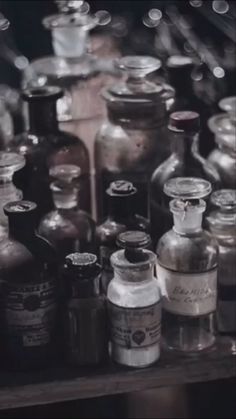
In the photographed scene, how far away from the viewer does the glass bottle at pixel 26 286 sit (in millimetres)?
841

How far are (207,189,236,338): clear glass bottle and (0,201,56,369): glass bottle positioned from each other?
176mm

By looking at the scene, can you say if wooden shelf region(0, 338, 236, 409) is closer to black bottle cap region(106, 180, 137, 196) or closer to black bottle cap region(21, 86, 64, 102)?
black bottle cap region(106, 180, 137, 196)

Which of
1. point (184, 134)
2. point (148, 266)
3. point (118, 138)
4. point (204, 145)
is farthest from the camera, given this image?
point (204, 145)

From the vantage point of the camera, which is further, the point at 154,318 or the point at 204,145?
the point at 204,145

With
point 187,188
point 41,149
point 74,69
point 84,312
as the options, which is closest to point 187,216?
point 187,188

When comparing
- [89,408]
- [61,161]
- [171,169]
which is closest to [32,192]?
[61,161]

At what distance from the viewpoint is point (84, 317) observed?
857 millimetres

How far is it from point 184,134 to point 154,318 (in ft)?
0.69

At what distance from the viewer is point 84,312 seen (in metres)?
0.86

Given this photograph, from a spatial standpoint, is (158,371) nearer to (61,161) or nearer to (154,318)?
(154,318)

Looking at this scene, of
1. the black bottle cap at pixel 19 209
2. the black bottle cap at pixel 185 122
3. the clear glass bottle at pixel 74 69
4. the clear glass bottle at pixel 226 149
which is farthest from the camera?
the clear glass bottle at pixel 74 69

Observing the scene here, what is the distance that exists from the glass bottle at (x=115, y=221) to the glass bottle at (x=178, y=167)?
0.18 ft

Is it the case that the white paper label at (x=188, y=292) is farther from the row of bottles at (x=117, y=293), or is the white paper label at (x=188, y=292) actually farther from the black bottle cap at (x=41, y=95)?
the black bottle cap at (x=41, y=95)

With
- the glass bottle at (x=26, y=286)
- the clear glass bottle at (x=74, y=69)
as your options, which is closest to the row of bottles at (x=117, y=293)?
the glass bottle at (x=26, y=286)
